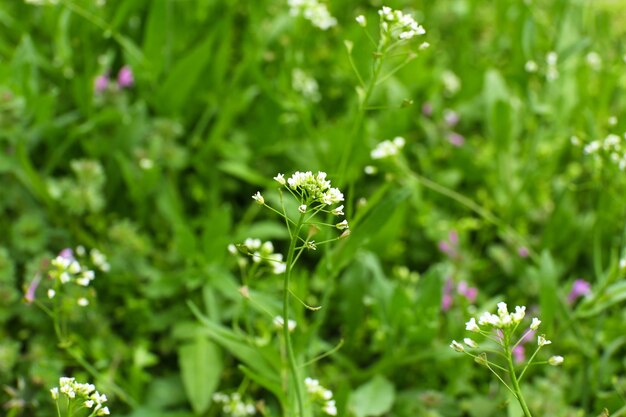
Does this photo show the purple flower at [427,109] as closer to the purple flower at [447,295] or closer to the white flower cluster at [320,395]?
the purple flower at [447,295]

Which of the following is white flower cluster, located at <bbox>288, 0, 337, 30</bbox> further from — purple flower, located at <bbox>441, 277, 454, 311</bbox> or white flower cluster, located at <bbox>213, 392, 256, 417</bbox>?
white flower cluster, located at <bbox>213, 392, 256, 417</bbox>

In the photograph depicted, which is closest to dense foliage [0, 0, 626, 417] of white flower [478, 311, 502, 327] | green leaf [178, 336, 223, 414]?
green leaf [178, 336, 223, 414]

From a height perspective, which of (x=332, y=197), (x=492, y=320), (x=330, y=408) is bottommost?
(x=330, y=408)

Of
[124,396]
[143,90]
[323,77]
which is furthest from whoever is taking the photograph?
[323,77]

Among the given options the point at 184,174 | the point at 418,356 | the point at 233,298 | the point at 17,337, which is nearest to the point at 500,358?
the point at 418,356

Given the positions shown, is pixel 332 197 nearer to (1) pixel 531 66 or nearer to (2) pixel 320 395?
(2) pixel 320 395

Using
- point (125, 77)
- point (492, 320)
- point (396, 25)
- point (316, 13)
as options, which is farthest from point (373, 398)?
point (125, 77)

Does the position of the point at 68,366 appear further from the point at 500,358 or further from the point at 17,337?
the point at 500,358
